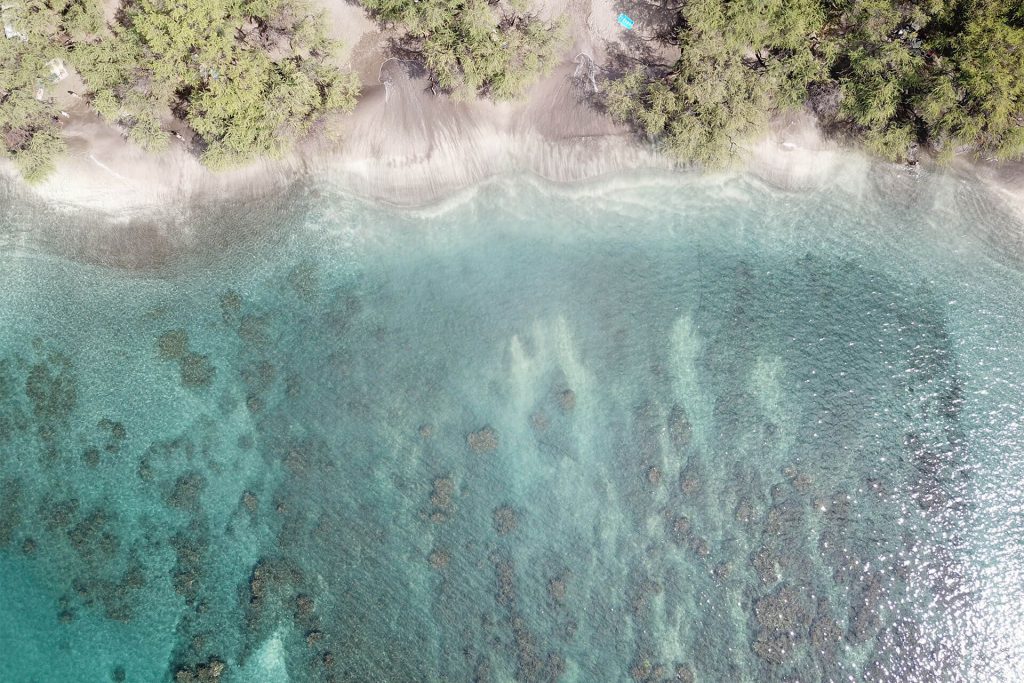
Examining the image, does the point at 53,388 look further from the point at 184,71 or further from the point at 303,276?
the point at 184,71

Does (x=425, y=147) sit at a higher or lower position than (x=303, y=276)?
higher

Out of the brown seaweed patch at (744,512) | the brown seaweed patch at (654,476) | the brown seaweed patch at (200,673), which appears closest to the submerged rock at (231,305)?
the brown seaweed patch at (200,673)

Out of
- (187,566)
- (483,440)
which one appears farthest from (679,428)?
(187,566)

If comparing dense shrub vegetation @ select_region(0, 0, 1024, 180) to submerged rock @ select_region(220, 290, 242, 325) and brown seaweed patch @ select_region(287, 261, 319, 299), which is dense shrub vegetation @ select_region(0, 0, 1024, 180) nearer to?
brown seaweed patch @ select_region(287, 261, 319, 299)

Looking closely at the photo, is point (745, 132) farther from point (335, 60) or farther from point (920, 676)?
point (920, 676)

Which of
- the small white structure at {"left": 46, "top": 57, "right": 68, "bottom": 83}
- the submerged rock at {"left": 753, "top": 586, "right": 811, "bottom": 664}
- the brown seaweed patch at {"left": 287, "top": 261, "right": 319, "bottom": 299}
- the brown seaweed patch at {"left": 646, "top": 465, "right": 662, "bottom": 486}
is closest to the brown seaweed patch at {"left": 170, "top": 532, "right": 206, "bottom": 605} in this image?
the brown seaweed patch at {"left": 287, "top": 261, "right": 319, "bottom": 299}

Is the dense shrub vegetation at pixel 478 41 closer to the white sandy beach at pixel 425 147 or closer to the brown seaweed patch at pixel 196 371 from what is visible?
the white sandy beach at pixel 425 147

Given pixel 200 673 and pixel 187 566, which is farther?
pixel 187 566
